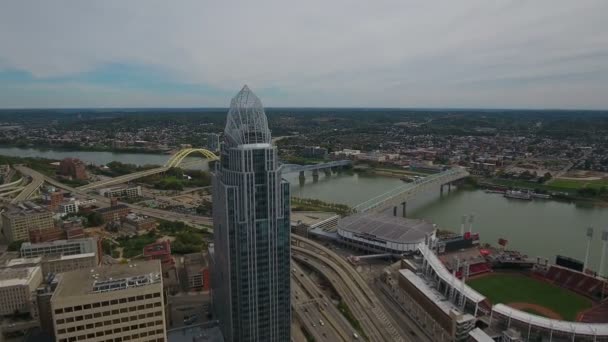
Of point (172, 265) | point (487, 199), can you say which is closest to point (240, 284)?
point (172, 265)

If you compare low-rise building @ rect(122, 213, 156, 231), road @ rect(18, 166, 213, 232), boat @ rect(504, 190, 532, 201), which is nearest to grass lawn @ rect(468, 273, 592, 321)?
road @ rect(18, 166, 213, 232)

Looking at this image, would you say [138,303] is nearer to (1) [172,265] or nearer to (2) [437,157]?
(1) [172,265]

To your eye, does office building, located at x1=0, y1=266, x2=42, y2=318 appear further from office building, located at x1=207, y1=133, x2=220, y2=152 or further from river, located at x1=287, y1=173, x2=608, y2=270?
office building, located at x1=207, y1=133, x2=220, y2=152

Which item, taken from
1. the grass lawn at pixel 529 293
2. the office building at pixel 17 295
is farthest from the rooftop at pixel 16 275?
the grass lawn at pixel 529 293

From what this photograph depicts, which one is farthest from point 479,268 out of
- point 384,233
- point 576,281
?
point 384,233

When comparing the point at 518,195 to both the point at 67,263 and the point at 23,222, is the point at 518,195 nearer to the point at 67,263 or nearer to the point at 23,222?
the point at 67,263

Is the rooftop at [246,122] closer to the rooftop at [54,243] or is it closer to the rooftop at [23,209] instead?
the rooftop at [54,243]
